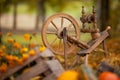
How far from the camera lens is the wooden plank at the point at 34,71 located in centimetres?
351

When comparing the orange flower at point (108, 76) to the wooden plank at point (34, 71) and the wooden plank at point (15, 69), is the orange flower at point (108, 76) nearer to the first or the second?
the wooden plank at point (34, 71)

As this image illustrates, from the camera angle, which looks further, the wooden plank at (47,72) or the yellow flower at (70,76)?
the wooden plank at (47,72)

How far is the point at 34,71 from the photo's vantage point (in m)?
3.51

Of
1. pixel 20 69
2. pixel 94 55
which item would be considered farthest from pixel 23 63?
pixel 94 55

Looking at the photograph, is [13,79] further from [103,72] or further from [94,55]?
[94,55]

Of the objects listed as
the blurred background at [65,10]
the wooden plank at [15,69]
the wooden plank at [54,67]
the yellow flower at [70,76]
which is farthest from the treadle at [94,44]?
the yellow flower at [70,76]

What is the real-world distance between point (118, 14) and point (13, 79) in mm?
14576

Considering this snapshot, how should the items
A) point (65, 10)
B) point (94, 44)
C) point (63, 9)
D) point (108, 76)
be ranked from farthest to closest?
point (65, 10) → point (63, 9) → point (94, 44) → point (108, 76)

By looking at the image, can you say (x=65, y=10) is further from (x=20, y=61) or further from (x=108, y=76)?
(x=108, y=76)

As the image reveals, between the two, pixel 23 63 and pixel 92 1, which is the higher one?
pixel 92 1

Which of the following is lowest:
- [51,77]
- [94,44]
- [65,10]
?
[51,77]

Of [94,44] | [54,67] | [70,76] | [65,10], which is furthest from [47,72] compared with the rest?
[65,10]

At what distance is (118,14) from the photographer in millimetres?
17797

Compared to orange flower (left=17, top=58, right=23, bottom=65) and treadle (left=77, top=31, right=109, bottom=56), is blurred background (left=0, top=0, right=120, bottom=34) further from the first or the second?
orange flower (left=17, top=58, right=23, bottom=65)
